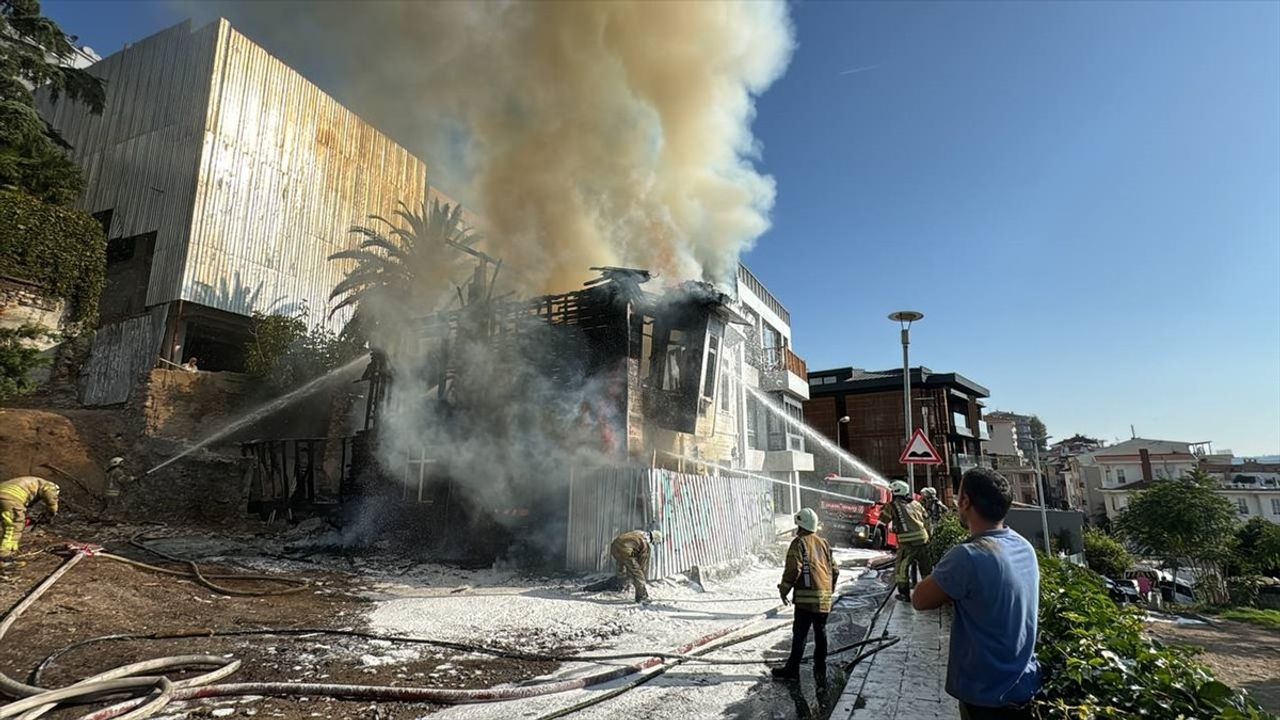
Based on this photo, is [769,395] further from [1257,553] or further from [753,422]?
[1257,553]

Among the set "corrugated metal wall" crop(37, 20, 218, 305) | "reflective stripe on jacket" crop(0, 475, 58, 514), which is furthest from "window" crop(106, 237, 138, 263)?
"reflective stripe on jacket" crop(0, 475, 58, 514)

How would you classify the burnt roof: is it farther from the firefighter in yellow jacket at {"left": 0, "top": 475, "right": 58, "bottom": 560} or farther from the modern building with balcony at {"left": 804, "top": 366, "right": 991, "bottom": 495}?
the firefighter in yellow jacket at {"left": 0, "top": 475, "right": 58, "bottom": 560}

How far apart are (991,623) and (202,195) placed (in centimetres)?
2582

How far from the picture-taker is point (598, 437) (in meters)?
12.4

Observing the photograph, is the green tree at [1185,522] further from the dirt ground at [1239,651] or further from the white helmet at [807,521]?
the white helmet at [807,521]

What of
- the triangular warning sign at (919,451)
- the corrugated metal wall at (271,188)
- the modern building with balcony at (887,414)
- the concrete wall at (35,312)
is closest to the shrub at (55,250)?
the concrete wall at (35,312)

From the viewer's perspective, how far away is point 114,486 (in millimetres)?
14633

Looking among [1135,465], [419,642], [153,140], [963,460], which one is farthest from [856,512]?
[1135,465]

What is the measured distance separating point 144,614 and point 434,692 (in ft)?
15.9

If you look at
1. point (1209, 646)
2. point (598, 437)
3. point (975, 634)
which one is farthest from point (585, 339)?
point (1209, 646)

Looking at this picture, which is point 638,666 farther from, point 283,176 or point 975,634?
point 283,176

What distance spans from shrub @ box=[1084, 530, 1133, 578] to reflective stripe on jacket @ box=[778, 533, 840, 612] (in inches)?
1080

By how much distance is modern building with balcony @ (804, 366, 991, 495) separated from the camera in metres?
39.5

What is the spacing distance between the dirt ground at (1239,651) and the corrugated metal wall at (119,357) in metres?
26.7
